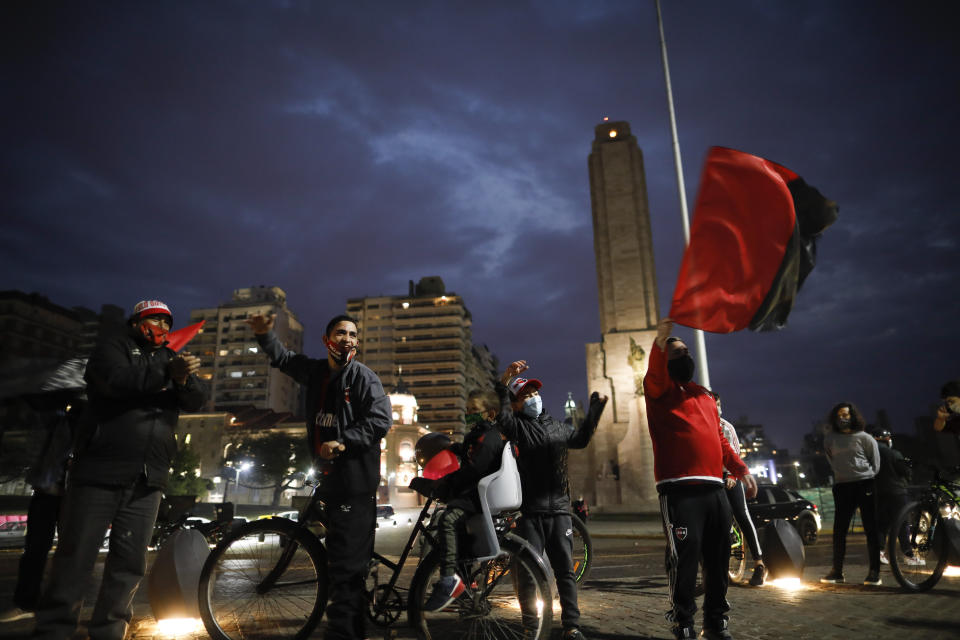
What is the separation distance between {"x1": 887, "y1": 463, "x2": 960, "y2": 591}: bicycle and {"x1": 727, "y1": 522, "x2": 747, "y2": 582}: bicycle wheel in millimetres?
1480

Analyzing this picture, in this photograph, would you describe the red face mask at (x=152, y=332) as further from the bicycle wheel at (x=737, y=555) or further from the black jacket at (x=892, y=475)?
the black jacket at (x=892, y=475)

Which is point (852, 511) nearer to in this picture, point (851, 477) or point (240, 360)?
point (851, 477)

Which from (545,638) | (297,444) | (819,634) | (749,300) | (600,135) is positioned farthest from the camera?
(297,444)

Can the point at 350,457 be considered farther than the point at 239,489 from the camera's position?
No

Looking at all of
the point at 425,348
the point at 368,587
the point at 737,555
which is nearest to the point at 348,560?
the point at 368,587

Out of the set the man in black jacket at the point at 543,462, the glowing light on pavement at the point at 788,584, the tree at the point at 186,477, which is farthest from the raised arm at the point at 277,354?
the tree at the point at 186,477

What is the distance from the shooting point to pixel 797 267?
485cm

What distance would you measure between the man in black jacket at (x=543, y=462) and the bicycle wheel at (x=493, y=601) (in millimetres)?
A: 670

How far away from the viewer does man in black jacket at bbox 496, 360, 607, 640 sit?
446cm

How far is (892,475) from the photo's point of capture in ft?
22.8

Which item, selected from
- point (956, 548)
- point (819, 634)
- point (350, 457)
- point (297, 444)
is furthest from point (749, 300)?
point (297, 444)

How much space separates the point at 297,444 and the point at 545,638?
73283mm

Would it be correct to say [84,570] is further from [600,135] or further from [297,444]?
[297,444]

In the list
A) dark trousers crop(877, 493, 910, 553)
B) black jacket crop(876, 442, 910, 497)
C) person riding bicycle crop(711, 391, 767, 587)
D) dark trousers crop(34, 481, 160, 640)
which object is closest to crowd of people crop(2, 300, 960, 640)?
dark trousers crop(34, 481, 160, 640)
